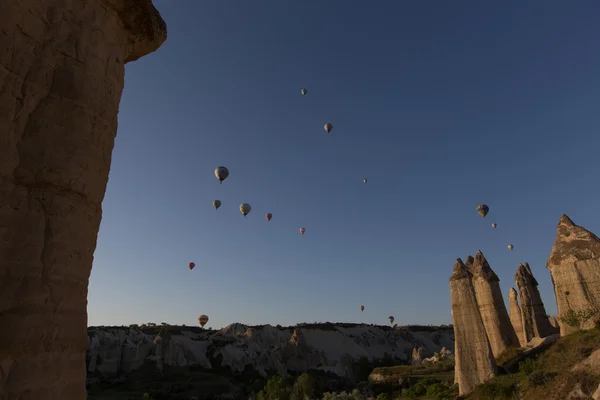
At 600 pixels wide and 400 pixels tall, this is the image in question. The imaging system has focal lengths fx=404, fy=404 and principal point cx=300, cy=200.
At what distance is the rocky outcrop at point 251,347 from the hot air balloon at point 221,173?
44.6m

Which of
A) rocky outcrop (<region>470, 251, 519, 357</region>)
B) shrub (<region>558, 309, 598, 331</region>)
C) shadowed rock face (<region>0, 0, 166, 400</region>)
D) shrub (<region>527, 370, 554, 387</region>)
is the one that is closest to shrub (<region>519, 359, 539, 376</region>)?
shrub (<region>527, 370, 554, 387</region>)

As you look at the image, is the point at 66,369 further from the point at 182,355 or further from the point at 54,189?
the point at 182,355

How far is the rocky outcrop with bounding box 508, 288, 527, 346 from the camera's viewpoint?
1319 inches

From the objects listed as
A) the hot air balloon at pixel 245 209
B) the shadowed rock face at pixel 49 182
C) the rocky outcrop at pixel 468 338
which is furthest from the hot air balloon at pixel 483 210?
the shadowed rock face at pixel 49 182

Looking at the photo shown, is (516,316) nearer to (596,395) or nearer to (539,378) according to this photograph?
(539,378)

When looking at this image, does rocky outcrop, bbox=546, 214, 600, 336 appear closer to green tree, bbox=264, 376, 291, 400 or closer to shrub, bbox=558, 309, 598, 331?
shrub, bbox=558, 309, 598, 331

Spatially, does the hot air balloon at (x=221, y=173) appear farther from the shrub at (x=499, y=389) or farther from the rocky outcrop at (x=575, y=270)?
the rocky outcrop at (x=575, y=270)

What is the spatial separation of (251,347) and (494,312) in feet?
181

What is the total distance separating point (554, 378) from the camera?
62.7ft

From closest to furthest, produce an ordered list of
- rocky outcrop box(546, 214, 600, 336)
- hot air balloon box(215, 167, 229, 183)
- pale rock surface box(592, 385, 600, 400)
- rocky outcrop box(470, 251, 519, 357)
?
pale rock surface box(592, 385, 600, 400), rocky outcrop box(546, 214, 600, 336), rocky outcrop box(470, 251, 519, 357), hot air balloon box(215, 167, 229, 183)

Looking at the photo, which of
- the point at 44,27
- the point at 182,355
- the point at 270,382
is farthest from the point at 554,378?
the point at 182,355

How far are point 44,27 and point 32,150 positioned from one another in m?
1.25

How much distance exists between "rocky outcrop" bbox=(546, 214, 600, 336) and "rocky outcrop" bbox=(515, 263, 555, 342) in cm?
829

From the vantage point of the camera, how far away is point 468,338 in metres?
26.5
